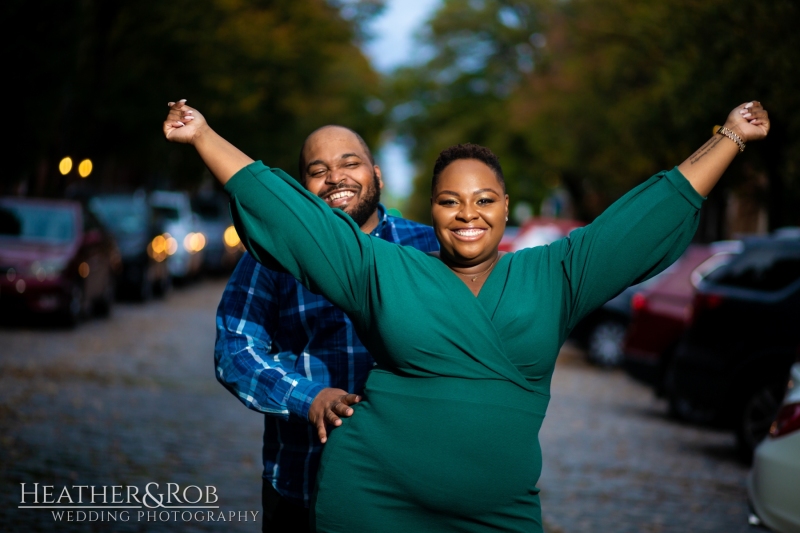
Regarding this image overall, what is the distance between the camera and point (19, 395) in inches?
425

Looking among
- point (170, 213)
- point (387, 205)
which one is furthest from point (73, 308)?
point (170, 213)

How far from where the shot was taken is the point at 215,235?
35.5 meters

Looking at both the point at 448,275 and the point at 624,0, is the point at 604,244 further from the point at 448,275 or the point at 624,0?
the point at 624,0

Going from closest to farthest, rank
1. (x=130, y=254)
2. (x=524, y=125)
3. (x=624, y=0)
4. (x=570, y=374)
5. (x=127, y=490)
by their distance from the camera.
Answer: (x=127, y=490) → (x=570, y=374) → (x=130, y=254) → (x=624, y=0) → (x=524, y=125)

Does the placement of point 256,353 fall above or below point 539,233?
above

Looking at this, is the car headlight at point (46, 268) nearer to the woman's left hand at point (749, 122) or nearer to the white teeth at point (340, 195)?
the white teeth at point (340, 195)

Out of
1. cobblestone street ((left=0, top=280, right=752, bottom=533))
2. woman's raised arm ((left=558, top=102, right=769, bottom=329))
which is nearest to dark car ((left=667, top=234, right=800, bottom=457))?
cobblestone street ((left=0, top=280, right=752, bottom=533))

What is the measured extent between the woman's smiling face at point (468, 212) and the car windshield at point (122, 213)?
21659 millimetres

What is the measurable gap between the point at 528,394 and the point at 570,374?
14407 mm

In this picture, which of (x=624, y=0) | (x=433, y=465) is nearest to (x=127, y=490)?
(x=433, y=465)

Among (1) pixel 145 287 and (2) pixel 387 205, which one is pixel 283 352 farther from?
(1) pixel 145 287

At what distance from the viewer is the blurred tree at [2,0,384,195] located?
22.3 metres

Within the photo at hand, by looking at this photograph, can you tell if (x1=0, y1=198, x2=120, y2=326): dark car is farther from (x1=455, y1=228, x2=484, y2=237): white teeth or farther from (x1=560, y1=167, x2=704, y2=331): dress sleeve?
(x1=560, y1=167, x2=704, y2=331): dress sleeve

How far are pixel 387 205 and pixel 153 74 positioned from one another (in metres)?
15.9
